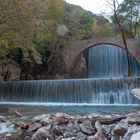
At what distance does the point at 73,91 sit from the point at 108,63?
27.6ft

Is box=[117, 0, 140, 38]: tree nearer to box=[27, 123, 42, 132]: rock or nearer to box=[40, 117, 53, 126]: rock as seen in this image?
box=[40, 117, 53, 126]: rock

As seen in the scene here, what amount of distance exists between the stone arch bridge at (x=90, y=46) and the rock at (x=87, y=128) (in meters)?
17.9

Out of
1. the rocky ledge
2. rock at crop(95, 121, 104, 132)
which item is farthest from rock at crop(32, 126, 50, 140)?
rock at crop(95, 121, 104, 132)

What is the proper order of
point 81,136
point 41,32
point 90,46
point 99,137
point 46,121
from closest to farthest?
point 99,137
point 81,136
point 46,121
point 41,32
point 90,46

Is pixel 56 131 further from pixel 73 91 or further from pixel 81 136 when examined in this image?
pixel 73 91

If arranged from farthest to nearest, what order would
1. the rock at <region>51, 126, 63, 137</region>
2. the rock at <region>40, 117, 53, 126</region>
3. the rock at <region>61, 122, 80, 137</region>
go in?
the rock at <region>40, 117, 53, 126</region> → the rock at <region>51, 126, 63, 137</region> → the rock at <region>61, 122, 80, 137</region>

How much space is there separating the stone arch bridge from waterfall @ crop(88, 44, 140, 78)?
79 cm

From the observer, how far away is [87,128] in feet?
27.7

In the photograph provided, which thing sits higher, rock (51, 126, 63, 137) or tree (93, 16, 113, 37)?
tree (93, 16, 113, 37)

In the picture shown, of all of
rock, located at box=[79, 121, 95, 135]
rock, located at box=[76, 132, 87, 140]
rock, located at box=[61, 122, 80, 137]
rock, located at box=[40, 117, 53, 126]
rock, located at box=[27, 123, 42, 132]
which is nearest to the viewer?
rock, located at box=[76, 132, 87, 140]

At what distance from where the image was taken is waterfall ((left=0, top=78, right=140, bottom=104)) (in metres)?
18.6

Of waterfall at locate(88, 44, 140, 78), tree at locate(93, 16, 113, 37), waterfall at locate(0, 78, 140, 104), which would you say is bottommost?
waterfall at locate(0, 78, 140, 104)

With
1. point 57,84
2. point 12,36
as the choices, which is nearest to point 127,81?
point 57,84

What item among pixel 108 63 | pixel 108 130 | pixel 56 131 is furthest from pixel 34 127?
pixel 108 63
